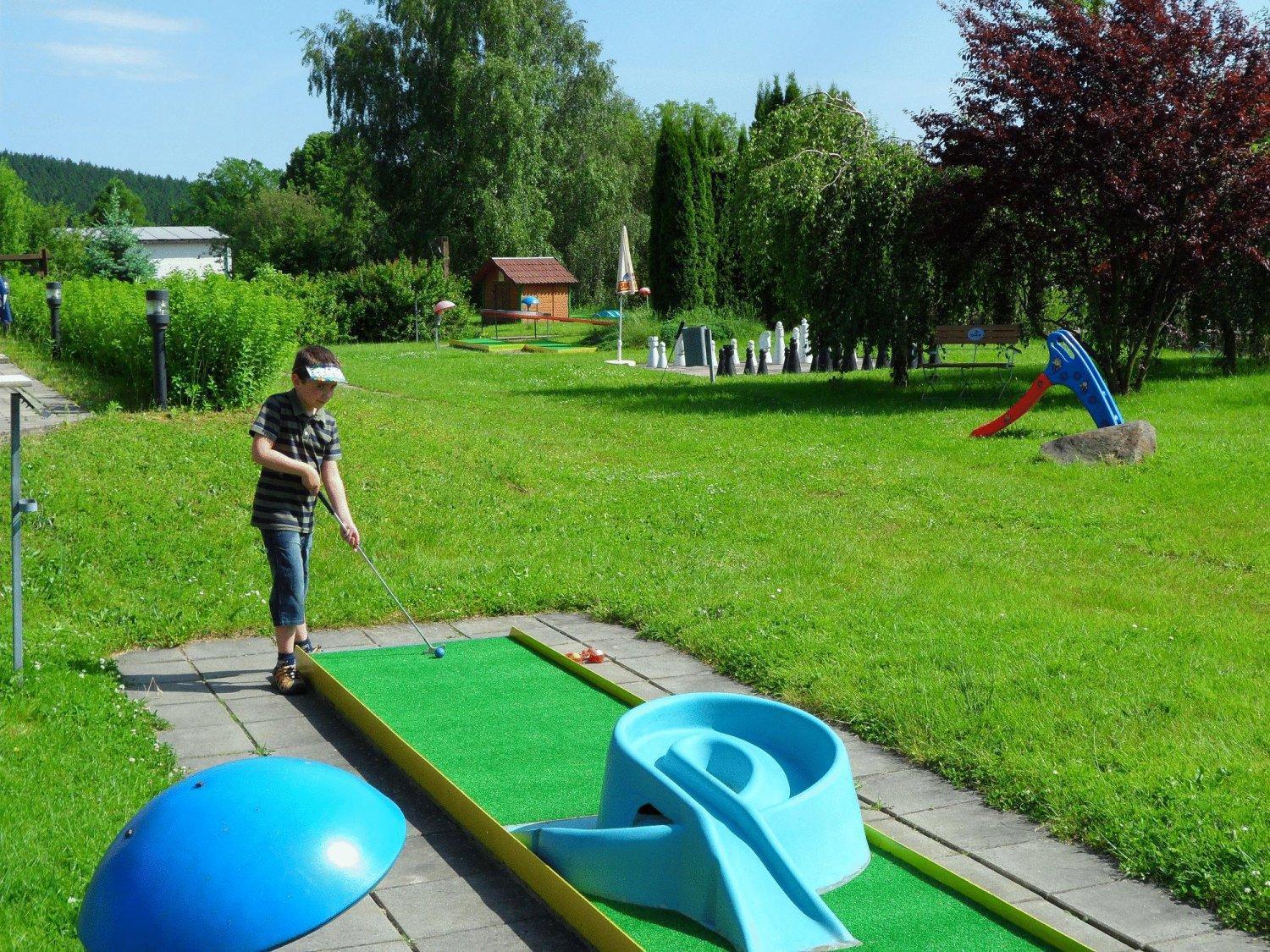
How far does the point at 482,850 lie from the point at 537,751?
0.83 meters

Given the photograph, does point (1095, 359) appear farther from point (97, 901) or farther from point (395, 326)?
point (395, 326)

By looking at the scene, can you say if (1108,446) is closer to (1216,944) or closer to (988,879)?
(988,879)

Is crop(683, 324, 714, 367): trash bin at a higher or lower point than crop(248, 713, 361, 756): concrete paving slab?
higher

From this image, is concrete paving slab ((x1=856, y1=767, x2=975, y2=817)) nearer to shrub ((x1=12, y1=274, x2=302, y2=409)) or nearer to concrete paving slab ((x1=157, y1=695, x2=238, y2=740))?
concrete paving slab ((x1=157, y1=695, x2=238, y2=740))

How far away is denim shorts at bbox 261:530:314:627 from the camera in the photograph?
19.7 feet

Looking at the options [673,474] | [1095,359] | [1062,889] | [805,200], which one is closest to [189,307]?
[673,474]

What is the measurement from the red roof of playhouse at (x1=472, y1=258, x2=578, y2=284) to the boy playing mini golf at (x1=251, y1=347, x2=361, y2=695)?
33.9 metres

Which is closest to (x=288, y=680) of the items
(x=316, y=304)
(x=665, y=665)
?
(x=665, y=665)

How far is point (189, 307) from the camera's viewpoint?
12.2 meters

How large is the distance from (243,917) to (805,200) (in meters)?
16.7

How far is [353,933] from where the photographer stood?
3.68 m

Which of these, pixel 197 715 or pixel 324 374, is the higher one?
pixel 324 374

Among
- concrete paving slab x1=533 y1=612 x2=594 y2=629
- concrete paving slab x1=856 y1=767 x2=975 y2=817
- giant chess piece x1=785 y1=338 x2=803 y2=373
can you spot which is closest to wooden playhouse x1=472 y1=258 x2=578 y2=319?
giant chess piece x1=785 y1=338 x2=803 y2=373

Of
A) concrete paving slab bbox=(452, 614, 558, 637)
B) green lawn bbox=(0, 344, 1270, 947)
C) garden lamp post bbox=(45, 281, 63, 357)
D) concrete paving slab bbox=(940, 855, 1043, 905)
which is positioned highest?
garden lamp post bbox=(45, 281, 63, 357)
